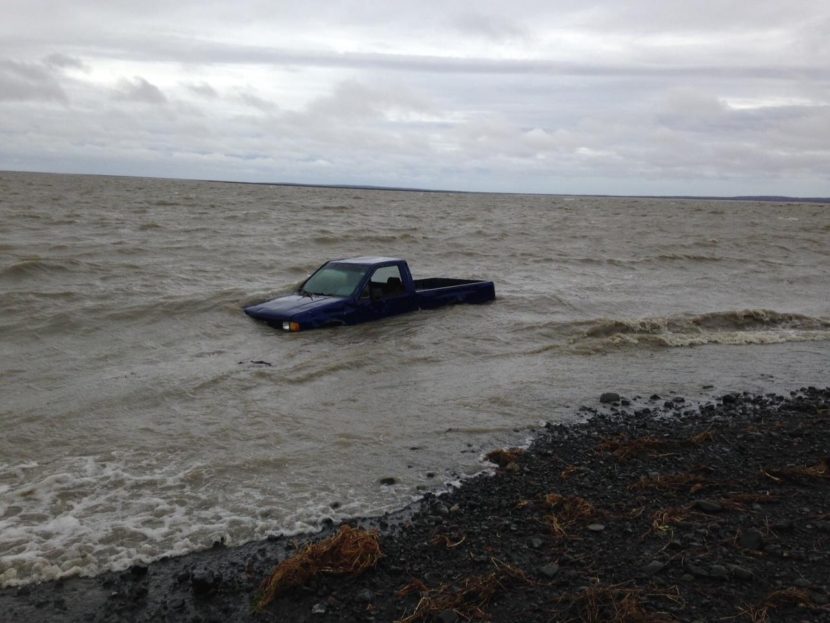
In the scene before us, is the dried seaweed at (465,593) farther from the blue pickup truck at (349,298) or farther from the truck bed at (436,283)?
the truck bed at (436,283)

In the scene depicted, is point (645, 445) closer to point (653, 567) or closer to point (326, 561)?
point (653, 567)

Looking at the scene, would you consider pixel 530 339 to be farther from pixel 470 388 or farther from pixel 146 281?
pixel 146 281

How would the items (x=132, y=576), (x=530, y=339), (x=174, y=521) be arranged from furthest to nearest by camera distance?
(x=530, y=339), (x=174, y=521), (x=132, y=576)

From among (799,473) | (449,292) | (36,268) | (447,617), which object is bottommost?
(447,617)

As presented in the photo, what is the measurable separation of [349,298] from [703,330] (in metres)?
7.30

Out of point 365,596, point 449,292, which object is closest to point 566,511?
point 365,596

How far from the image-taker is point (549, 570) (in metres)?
4.80

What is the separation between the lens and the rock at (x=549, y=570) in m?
4.77

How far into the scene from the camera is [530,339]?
13.4 m

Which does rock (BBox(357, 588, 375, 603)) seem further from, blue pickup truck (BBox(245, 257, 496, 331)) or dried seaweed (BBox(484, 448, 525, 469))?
blue pickup truck (BBox(245, 257, 496, 331))

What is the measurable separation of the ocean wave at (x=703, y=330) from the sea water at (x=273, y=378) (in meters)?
0.06

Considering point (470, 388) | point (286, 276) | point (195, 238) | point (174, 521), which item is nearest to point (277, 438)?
point (174, 521)

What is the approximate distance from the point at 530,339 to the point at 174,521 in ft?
28.7

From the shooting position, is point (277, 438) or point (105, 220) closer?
point (277, 438)
